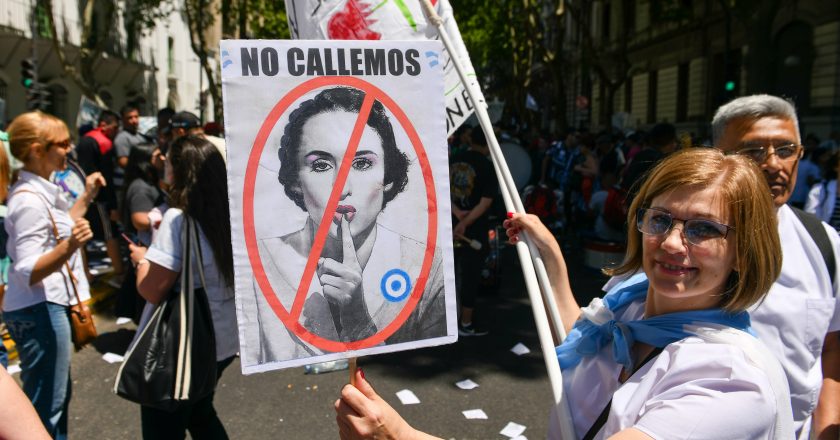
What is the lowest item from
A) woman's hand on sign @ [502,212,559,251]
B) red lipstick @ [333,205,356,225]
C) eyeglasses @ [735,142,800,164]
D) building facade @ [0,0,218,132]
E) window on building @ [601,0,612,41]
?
woman's hand on sign @ [502,212,559,251]

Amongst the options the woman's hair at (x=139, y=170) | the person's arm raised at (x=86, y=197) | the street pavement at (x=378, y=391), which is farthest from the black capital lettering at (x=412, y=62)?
the woman's hair at (x=139, y=170)

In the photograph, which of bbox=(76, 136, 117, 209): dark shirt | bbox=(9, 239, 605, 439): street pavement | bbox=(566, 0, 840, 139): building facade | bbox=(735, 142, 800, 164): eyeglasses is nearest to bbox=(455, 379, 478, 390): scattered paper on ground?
bbox=(9, 239, 605, 439): street pavement

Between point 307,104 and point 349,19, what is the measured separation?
102 cm

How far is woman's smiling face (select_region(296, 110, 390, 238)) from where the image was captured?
1.60 metres

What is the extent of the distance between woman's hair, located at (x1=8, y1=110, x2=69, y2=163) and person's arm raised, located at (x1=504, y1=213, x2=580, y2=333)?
2248mm

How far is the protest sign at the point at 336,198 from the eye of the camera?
5.07 ft

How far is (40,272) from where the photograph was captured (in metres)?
2.88

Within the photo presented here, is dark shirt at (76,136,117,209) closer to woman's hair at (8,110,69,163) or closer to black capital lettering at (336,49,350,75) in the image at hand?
woman's hair at (8,110,69,163)

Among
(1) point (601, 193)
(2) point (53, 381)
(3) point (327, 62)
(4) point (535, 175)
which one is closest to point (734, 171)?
(3) point (327, 62)

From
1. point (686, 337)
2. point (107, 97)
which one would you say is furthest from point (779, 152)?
point (107, 97)

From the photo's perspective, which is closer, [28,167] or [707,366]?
[707,366]

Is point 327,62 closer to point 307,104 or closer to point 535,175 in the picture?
point 307,104

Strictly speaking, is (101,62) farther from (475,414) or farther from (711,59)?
(475,414)

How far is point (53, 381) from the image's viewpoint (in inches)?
117
